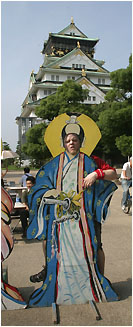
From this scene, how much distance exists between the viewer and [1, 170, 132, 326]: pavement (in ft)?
8.76

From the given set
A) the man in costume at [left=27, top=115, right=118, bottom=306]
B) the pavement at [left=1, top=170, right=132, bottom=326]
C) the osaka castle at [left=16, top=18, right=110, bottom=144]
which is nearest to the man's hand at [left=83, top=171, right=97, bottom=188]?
the man in costume at [left=27, top=115, right=118, bottom=306]

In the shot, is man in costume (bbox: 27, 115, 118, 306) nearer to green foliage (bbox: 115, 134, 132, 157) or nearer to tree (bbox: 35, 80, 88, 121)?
green foliage (bbox: 115, 134, 132, 157)

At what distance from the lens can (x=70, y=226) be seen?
2943mm

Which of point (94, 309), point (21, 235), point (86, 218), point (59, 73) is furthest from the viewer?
point (59, 73)

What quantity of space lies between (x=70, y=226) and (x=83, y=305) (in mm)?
758

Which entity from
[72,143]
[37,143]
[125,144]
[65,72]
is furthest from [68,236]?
[65,72]

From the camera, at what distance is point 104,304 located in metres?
2.90

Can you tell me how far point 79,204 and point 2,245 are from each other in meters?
0.82

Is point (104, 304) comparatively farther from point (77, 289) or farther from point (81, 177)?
point (81, 177)

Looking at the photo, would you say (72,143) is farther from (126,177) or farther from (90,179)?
(126,177)

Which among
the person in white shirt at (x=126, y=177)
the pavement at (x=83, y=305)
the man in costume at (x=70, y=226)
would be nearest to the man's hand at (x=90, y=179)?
the man in costume at (x=70, y=226)

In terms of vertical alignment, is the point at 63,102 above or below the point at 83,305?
above

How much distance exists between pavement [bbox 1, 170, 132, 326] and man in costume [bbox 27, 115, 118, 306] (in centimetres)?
13

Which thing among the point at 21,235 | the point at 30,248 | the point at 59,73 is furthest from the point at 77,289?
the point at 59,73
